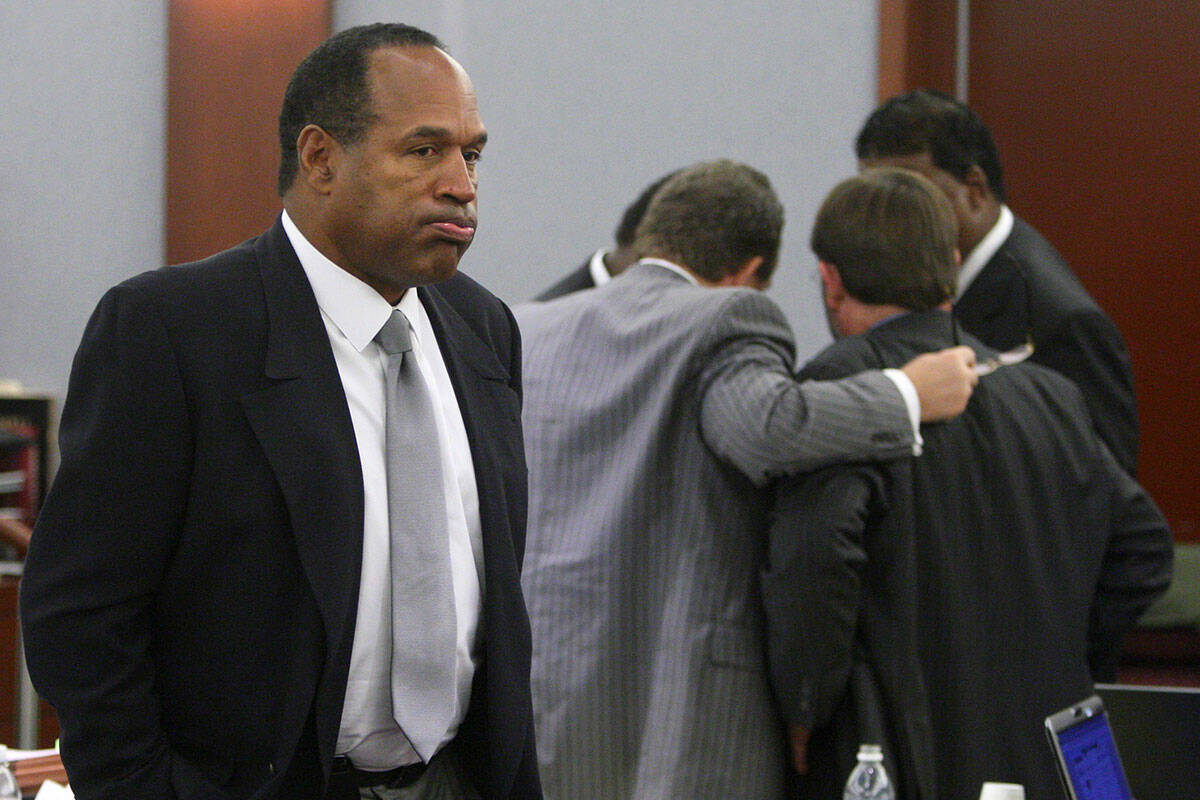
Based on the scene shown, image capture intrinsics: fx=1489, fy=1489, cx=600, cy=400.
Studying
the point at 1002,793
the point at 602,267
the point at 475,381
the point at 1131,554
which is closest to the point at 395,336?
the point at 475,381

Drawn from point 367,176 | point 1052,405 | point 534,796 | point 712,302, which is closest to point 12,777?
point 534,796

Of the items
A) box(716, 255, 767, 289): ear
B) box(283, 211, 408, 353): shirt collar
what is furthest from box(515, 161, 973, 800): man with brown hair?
box(283, 211, 408, 353): shirt collar

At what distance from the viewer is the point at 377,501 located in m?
1.52

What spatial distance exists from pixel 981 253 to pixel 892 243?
29.4 inches

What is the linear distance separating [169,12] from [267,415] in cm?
319

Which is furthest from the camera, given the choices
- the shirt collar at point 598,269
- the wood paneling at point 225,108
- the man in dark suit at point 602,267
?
the wood paneling at point 225,108

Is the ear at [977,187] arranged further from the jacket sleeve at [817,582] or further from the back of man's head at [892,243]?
the jacket sleeve at [817,582]

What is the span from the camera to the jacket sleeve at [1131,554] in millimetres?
2662

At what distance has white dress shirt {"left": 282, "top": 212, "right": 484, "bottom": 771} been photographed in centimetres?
150

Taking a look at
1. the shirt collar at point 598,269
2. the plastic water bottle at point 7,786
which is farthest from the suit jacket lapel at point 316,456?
the shirt collar at point 598,269

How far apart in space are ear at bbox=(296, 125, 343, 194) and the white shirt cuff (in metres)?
1.16

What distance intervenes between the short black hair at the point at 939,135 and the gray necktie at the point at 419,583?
2032 mm

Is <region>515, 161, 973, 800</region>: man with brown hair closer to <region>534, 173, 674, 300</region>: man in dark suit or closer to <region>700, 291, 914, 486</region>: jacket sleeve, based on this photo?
<region>700, 291, 914, 486</region>: jacket sleeve

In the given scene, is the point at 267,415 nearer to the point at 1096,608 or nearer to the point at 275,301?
the point at 275,301
